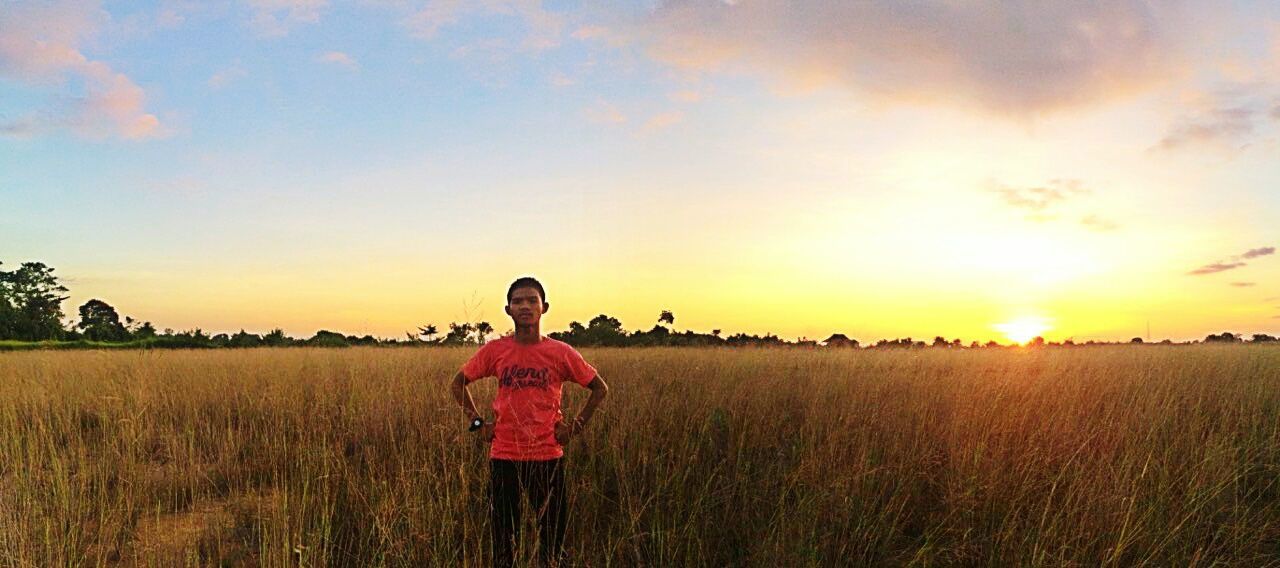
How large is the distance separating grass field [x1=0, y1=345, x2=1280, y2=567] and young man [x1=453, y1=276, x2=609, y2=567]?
192mm

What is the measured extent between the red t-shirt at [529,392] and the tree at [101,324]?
32345 mm

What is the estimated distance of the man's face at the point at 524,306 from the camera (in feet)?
11.9

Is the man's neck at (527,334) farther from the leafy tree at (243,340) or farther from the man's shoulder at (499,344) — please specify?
the leafy tree at (243,340)

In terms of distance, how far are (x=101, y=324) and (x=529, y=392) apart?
123ft

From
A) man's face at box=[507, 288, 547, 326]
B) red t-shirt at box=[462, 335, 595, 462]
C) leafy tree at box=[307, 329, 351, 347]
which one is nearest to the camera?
red t-shirt at box=[462, 335, 595, 462]

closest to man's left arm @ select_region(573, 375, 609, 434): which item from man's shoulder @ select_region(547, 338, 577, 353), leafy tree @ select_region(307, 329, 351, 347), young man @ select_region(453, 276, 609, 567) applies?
young man @ select_region(453, 276, 609, 567)

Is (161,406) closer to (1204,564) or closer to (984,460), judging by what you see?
(984,460)

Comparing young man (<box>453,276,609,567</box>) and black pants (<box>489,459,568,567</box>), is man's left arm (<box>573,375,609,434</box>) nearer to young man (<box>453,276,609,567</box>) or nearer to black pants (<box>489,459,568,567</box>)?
young man (<box>453,276,609,567</box>)

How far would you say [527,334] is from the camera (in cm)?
368

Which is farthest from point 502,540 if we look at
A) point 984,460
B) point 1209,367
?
point 1209,367

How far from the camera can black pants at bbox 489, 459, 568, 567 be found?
3557 millimetres

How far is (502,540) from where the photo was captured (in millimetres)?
3703

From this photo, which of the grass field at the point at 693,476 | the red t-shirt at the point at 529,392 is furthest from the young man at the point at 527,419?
the grass field at the point at 693,476

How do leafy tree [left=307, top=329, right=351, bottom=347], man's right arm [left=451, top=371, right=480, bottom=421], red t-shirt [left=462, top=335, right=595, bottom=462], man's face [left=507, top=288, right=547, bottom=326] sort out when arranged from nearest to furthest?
red t-shirt [left=462, top=335, right=595, bottom=462], man's face [left=507, top=288, right=547, bottom=326], man's right arm [left=451, top=371, right=480, bottom=421], leafy tree [left=307, top=329, right=351, bottom=347]
